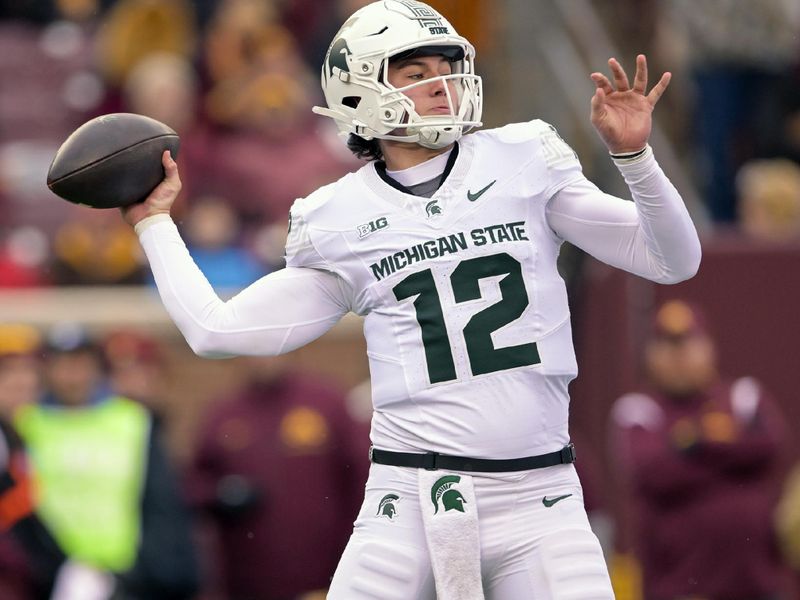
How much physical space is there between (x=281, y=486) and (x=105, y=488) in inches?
29.7

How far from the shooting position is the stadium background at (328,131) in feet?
28.0

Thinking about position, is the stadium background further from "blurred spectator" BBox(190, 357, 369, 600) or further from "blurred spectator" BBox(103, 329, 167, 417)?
"blurred spectator" BBox(190, 357, 369, 600)

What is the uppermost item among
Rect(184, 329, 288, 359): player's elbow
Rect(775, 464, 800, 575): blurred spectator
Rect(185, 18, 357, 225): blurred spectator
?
Rect(184, 329, 288, 359): player's elbow

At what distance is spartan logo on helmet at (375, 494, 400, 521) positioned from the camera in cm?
427

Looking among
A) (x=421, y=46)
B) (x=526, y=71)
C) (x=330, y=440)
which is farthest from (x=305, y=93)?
(x=421, y=46)

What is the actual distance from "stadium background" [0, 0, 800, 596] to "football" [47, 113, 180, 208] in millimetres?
3502

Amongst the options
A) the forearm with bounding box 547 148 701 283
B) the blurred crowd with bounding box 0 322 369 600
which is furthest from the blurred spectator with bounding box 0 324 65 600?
the forearm with bounding box 547 148 701 283

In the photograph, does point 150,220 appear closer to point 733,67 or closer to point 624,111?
point 624,111

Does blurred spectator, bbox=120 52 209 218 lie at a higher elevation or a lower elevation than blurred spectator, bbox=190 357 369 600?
higher

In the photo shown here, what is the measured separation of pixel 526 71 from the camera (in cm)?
1046

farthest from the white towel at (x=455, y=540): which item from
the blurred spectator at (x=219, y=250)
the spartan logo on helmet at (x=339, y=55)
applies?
the blurred spectator at (x=219, y=250)

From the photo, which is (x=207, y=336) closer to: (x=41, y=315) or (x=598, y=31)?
(x=41, y=315)

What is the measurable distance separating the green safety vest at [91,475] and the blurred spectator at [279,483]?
396 mm

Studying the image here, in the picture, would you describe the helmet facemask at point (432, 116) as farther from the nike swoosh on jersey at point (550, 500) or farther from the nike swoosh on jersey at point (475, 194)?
the nike swoosh on jersey at point (550, 500)
